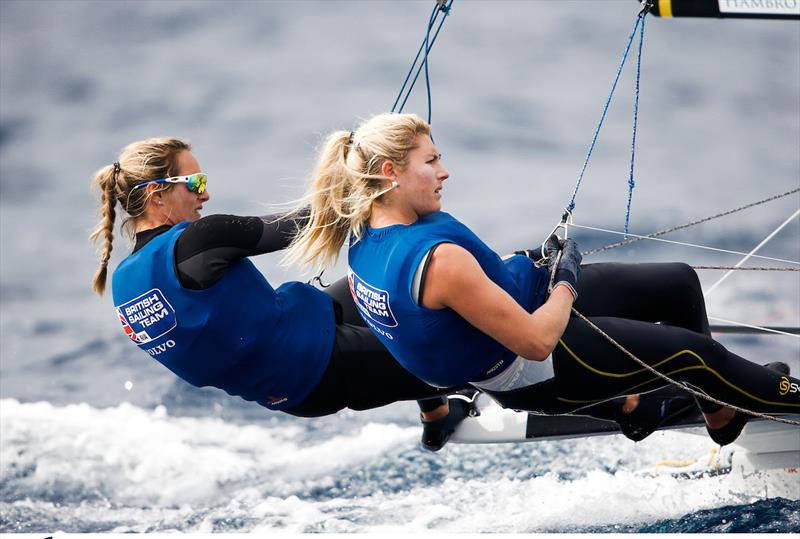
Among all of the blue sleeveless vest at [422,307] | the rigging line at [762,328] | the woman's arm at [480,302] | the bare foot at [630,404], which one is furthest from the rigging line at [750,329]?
the woman's arm at [480,302]

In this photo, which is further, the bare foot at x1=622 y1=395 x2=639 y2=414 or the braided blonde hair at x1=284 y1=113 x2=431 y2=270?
the bare foot at x1=622 y1=395 x2=639 y2=414

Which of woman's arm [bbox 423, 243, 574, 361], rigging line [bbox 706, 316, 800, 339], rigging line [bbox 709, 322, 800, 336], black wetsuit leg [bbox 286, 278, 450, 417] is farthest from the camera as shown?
rigging line [bbox 709, 322, 800, 336]

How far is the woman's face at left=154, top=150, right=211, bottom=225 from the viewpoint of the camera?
2221 millimetres

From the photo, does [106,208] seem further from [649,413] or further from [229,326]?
[649,413]

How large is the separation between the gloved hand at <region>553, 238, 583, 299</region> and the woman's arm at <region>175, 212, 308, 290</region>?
1.95ft

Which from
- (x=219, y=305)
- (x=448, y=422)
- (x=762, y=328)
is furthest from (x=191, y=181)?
(x=762, y=328)

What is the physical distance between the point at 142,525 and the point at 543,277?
11.5ft

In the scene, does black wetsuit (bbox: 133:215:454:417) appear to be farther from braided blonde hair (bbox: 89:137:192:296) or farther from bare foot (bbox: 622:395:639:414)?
bare foot (bbox: 622:395:639:414)

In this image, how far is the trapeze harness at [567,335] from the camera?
185 cm

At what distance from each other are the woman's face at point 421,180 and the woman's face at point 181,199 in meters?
0.62

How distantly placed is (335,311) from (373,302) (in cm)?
52

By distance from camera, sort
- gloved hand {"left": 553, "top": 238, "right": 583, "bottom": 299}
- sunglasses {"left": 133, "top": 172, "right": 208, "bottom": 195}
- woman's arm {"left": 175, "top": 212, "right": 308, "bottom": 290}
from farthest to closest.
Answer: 1. sunglasses {"left": 133, "top": 172, "right": 208, "bottom": 195}
2. woman's arm {"left": 175, "top": 212, "right": 308, "bottom": 290}
3. gloved hand {"left": 553, "top": 238, "right": 583, "bottom": 299}

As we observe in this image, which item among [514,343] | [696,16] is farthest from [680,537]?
[696,16]

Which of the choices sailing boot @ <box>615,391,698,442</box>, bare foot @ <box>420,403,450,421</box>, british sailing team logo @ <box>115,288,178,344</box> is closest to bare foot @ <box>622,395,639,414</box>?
sailing boot @ <box>615,391,698,442</box>
